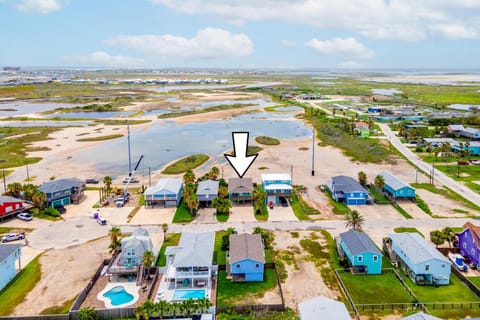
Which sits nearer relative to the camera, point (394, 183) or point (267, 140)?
point (394, 183)

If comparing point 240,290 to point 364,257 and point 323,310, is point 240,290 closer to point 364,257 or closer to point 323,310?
point 323,310

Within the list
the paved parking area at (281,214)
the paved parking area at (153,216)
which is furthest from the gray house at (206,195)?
the paved parking area at (281,214)

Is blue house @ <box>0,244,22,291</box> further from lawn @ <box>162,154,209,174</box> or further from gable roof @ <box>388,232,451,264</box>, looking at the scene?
gable roof @ <box>388,232,451,264</box>

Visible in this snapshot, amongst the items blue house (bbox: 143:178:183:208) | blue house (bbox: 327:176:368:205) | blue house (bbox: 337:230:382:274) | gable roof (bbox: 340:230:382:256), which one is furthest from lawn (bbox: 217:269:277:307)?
blue house (bbox: 327:176:368:205)

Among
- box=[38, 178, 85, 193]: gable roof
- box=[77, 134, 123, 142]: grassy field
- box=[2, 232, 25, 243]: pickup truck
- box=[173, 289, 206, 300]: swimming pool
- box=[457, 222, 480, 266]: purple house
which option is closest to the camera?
box=[173, 289, 206, 300]: swimming pool

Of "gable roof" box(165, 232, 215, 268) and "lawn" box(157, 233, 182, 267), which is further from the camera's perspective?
"lawn" box(157, 233, 182, 267)

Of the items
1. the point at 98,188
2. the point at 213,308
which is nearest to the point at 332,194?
the point at 213,308

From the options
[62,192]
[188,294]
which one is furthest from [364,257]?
[62,192]
